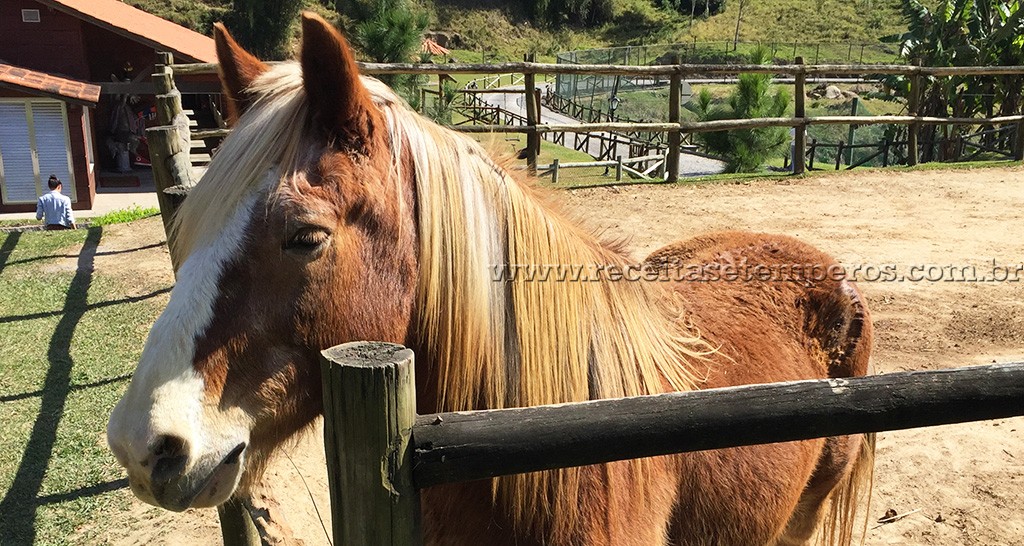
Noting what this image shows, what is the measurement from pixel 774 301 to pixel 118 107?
18.1m

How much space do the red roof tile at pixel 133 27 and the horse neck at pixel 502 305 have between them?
546 inches

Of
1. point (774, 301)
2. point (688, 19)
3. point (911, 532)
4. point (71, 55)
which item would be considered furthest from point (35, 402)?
point (688, 19)

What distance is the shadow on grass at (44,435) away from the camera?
3154mm

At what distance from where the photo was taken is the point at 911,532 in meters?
3.30

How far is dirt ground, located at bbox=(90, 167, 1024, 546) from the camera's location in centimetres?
332

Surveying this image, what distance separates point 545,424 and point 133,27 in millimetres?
17517

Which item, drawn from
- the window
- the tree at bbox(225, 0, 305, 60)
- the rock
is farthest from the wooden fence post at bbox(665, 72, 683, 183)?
the rock

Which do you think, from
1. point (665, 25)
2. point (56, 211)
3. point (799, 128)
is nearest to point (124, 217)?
point (56, 211)

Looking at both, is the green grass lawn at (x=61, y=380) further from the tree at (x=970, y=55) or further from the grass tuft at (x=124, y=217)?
the tree at (x=970, y=55)

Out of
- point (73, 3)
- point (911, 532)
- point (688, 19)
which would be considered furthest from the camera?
point (688, 19)

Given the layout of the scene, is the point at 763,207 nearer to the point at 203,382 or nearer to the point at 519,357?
the point at 519,357

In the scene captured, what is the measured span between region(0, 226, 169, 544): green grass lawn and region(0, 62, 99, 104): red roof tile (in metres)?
6.99

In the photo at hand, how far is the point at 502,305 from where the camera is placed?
5.00 ft

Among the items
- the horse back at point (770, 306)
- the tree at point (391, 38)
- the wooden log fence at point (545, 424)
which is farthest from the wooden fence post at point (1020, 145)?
the wooden log fence at point (545, 424)
